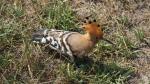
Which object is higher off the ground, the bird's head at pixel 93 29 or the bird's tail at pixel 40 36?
the bird's head at pixel 93 29

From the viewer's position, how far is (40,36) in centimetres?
361

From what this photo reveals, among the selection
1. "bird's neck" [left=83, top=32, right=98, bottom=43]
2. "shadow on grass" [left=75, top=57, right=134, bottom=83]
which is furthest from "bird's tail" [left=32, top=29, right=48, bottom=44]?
"bird's neck" [left=83, top=32, right=98, bottom=43]

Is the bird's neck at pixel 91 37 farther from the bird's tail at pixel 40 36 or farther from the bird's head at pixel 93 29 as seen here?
the bird's tail at pixel 40 36

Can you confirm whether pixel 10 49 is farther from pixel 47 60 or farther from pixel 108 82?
pixel 108 82

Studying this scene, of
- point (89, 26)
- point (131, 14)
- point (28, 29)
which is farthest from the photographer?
point (131, 14)

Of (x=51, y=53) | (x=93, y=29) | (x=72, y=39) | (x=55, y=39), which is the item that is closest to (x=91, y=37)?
(x=93, y=29)

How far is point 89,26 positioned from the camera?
3.26 metres

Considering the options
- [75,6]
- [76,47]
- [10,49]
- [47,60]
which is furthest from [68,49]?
[75,6]

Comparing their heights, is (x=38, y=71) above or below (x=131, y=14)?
below

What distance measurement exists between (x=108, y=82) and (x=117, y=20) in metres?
0.76

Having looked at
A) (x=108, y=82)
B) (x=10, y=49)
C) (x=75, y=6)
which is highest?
(x=75, y=6)

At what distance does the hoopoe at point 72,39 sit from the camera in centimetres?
328

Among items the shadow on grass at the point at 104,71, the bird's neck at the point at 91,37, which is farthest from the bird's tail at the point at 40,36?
the bird's neck at the point at 91,37

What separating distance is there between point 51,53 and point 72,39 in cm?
34
